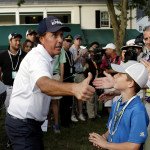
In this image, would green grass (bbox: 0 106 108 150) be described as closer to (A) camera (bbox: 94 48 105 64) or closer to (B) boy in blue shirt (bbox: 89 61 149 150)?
(A) camera (bbox: 94 48 105 64)

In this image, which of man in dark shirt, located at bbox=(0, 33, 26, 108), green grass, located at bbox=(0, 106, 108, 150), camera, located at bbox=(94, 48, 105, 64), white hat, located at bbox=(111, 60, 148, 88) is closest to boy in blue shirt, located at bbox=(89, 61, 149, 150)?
white hat, located at bbox=(111, 60, 148, 88)

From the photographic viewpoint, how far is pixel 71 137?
8609 millimetres

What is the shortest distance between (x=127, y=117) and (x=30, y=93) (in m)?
0.95

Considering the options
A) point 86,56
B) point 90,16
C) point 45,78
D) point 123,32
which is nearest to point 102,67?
point 86,56

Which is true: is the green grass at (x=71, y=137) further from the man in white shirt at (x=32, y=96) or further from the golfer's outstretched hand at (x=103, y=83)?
the golfer's outstretched hand at (x=103, y=83)

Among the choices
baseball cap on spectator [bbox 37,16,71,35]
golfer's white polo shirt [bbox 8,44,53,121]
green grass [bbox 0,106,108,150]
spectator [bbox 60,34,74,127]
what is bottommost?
green grass [bbox 0,106,108,150]

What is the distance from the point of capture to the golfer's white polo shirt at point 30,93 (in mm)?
3963

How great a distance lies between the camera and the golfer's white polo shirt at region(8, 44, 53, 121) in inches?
156

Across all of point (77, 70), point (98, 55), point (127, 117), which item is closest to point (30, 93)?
point (127, 117)

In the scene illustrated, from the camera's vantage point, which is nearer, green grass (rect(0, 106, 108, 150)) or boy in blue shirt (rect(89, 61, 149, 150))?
boy in blue shirt (rect(89, 61, 149, 150))

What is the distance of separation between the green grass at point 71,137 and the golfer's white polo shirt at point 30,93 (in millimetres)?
3626

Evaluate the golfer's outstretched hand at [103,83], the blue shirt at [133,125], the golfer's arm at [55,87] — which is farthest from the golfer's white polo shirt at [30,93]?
the blue shirt at [133,125]

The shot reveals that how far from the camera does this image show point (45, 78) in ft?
11.9

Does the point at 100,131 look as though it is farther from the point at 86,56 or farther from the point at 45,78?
the point at 45,78
